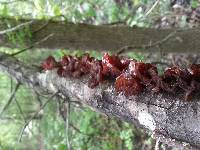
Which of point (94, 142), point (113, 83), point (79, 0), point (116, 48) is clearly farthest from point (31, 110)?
point (113, 83)

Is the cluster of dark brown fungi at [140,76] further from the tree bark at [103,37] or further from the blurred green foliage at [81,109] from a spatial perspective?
the blurred green foliage at [81,109]

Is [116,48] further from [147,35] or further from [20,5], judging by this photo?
[20,5]

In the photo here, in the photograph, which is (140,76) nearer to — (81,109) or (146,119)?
(146,119)

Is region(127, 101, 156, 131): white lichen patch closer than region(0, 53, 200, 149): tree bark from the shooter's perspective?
No

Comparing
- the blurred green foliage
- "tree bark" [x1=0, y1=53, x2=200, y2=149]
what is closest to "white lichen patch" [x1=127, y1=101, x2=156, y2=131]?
"tree bark" [x1=0, y1=53, x2=200, y2=149]

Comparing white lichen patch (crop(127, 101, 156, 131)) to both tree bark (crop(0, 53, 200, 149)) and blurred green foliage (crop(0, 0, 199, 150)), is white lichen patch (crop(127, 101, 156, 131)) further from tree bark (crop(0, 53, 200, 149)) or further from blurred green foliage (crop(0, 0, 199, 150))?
blurred green foliage (crop(0, 0, 199, 150))
